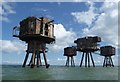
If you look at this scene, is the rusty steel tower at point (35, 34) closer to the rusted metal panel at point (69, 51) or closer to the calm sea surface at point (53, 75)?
the calm sea surface at point (53, 75)

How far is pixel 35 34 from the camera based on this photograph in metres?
47.4

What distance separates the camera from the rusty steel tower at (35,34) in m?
48.0

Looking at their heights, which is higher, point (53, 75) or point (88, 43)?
point (88, 43)

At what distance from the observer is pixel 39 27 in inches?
1929

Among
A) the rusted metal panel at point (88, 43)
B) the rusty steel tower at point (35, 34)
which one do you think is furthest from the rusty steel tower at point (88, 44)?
the rusty steel tower at point (35, 34)

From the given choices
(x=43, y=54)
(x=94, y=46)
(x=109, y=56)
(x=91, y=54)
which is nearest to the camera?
(x=43, y=54)

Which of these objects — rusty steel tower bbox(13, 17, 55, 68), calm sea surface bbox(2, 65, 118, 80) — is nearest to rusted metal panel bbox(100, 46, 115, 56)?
rusty steel tower bbox(13, 17, 55, 68)

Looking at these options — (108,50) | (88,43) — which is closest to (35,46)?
(88,43)

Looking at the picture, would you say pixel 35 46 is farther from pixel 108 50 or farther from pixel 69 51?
pixel 108 50

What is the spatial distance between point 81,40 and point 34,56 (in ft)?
80.8

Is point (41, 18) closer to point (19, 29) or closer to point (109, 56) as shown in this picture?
point (19, 29)

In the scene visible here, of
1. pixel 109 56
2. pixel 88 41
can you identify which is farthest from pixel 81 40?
pixel 109 56

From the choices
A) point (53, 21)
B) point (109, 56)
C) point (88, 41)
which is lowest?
point (109, 56)

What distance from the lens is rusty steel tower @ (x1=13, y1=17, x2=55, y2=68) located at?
157 feet
